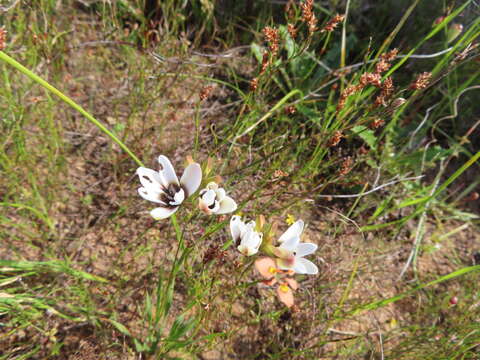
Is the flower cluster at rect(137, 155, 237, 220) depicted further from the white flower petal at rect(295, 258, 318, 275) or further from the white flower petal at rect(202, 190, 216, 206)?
the white flower petal at rect(295, 258, 318, 275)

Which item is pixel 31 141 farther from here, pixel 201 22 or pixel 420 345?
pixel 420 345

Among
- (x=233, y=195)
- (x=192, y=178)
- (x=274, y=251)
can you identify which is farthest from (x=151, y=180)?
(x=233, y=195)

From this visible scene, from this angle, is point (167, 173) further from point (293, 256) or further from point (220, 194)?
point (293, 256)

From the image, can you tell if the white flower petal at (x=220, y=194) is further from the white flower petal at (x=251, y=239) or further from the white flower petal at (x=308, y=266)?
the white flower petal at (x=308, y=266)

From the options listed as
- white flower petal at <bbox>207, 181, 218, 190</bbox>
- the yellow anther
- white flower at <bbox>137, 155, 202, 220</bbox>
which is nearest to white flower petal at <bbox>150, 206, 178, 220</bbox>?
white flower at <bbox>137, 155, 202, 220</bbox>

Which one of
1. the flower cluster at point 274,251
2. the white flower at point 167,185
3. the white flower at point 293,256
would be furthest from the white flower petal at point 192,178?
the white flower at point 293,256

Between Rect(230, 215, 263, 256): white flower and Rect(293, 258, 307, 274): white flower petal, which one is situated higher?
Rect(230, 215, 263, 256): white flower
